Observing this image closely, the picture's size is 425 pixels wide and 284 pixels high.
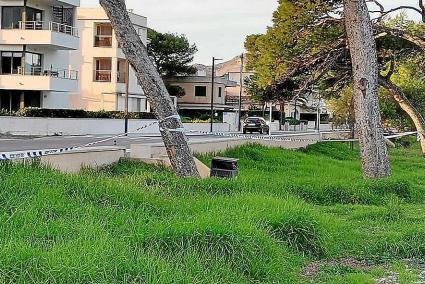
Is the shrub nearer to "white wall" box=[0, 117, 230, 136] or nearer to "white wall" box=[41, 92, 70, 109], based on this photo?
"white wall" box=[0, 117, 230, 136]

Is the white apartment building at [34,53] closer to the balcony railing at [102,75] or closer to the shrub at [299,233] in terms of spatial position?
the balcony railing at [102,75]

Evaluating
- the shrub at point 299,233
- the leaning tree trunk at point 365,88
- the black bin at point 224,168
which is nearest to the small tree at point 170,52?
the leaning tree trunk at point 365,88

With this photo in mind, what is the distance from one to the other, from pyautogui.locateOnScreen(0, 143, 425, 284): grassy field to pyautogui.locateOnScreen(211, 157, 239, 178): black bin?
2599 mm

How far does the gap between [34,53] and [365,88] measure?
98.6 ft

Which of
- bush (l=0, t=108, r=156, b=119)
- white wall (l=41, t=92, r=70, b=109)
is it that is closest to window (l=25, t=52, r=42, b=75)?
white wall (l=41, t=92, r=70, b=109)

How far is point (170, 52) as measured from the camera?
73.8 m

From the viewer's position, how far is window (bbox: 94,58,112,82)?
57.0m

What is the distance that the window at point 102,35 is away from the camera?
57062 mm

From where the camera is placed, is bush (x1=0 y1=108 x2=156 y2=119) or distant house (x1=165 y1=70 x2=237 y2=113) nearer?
bush (x1=0 y1=108 x2=156 y2=119)

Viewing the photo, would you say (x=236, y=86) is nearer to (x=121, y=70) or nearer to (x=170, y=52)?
(x=170, y=52)

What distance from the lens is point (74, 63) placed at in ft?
187

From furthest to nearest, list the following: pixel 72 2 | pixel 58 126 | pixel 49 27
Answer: pixel 72 2 < pixel 49 27 < pixel 58 126

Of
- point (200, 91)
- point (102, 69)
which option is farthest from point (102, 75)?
point (200, 91)

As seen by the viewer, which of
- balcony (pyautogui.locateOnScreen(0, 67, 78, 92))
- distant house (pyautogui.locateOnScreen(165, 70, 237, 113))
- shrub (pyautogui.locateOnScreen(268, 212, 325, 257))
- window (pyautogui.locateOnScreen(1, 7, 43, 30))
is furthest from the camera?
distant house (pyautogui.locateOnScreen(165, 70, 237, 113))
